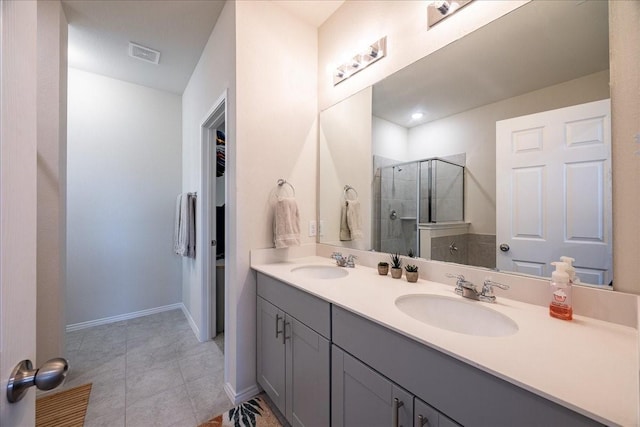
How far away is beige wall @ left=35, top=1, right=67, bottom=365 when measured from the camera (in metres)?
1.66

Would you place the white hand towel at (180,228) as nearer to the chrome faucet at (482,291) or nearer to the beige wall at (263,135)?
the beige wall at (263,135)

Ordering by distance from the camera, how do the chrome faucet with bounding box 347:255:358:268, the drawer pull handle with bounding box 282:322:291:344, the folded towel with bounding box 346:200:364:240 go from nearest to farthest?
the drawer pull handle with bounding box 282:322:291:344, the chrome faucet with bounding box 347:255:358:268, the folded towel with bounding box 346:200:364:240

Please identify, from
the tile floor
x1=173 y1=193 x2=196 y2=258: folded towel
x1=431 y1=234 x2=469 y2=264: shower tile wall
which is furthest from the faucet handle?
x1=173 y1=193 x2=196 y2=258: folded towel

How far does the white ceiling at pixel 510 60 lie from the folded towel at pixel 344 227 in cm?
70

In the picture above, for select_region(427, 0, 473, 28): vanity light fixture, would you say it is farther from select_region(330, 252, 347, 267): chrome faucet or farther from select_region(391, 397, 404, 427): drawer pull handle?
select_region(391, 397, 404, 427): drawer pull handle

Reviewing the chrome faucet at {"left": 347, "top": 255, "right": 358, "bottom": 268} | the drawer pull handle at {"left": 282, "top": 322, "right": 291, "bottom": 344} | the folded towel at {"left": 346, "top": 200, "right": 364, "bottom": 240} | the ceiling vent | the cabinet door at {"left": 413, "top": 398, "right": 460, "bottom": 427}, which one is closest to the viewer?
the cabinet door at {"left": 413, "top": 398, "right": 460, "bottom": 427}

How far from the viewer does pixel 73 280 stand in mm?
2533

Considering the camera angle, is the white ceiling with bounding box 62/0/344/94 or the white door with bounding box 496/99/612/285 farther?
the white ceiling with bounding box 62/0/344/94

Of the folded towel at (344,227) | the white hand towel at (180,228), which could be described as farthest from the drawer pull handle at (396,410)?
the white hand towel at (180,228)

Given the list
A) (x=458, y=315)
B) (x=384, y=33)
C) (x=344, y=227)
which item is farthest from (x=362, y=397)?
(x=384, y=33)

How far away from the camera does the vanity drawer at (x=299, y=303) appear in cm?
110

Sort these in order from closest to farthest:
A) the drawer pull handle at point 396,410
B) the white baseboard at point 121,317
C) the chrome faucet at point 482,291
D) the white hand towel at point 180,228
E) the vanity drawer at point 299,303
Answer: the drawer pull handle at point 396,410 → the chrome faucet at point 482,291 → the vanity drawer at point 299,303 → the white baseboard at point 121,317 → the white hand towel at point 180,228

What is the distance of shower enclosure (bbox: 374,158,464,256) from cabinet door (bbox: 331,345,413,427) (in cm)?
68

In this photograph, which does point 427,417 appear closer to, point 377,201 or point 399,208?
point 399,208
